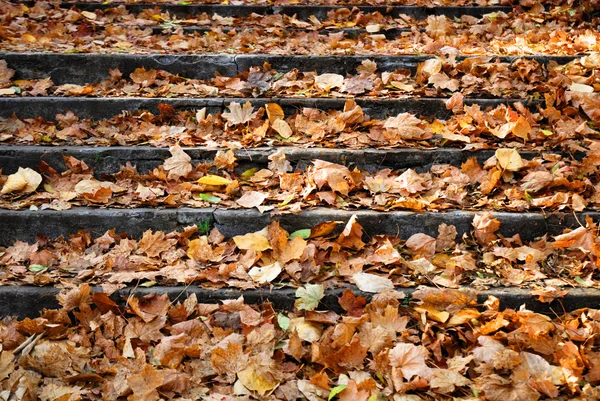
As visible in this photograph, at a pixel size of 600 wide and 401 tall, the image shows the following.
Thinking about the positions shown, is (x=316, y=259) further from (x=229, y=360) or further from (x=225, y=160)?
(x=225, y=160)

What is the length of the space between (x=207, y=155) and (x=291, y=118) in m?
0.65

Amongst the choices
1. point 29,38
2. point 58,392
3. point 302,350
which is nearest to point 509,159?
point 302,350

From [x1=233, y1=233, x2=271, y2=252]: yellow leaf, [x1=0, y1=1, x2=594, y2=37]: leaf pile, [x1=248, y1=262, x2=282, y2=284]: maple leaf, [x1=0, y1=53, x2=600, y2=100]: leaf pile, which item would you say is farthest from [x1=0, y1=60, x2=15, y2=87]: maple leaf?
[x1=248, y1=262, x2=282, y2=284]: maple leaf

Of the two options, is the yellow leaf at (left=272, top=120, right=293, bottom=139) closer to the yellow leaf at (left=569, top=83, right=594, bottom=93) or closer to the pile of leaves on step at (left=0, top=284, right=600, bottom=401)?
the pile of leaves on step at (left=0, top=284, right=600, bottom=401)

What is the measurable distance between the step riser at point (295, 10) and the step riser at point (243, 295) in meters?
3.22

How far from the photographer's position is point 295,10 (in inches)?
194

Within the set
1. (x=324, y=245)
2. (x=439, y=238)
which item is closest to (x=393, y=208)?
(x=439, y=238)

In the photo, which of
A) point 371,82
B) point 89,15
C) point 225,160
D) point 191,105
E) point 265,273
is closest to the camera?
point 265,273

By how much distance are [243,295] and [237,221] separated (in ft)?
1.60

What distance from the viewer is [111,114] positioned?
3.56 m

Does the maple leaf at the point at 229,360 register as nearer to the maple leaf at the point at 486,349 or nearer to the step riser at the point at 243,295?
the step riser at the point at 243,295

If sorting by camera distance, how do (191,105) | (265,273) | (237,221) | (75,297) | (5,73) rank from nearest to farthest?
(75,297) → (265,273) → (237,221) → (191,105) → (5,73)

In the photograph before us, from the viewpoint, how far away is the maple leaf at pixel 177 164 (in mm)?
3062

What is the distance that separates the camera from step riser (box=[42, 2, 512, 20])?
4.85m
